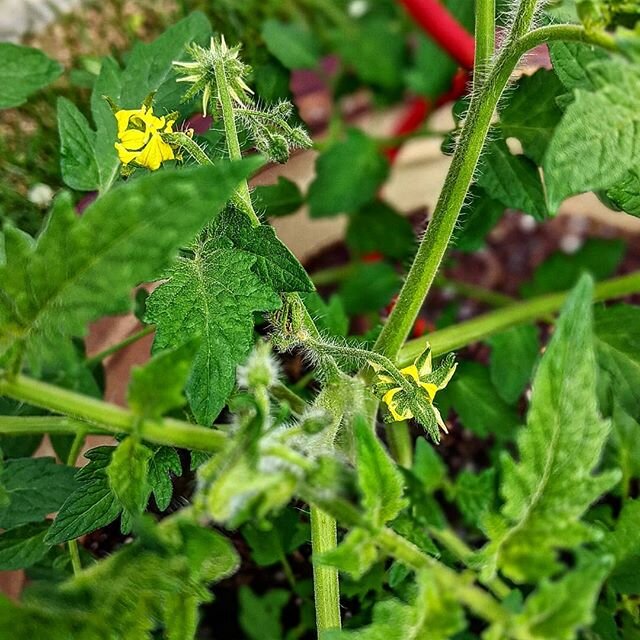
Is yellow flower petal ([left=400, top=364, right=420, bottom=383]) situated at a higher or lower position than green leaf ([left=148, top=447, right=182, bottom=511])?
higher

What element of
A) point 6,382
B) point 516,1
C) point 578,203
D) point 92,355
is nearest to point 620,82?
point 516,1

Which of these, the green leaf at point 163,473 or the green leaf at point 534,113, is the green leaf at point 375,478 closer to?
the green leaf at point 163,473

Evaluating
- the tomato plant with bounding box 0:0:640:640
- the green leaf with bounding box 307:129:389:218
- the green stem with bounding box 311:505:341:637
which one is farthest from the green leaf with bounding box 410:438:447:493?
the green leaf with bounding box 307:129:389:218

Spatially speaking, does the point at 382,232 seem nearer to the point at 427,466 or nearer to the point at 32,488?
the point at 427,466

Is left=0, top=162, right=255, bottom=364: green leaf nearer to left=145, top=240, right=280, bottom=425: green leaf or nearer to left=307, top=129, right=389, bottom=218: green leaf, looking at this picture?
left=145, top=240, right=280, bottom=425: green leaf

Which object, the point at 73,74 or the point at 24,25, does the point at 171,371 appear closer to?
the point at 73,74

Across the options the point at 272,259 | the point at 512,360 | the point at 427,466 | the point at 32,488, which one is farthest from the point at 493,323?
the point at 32,488

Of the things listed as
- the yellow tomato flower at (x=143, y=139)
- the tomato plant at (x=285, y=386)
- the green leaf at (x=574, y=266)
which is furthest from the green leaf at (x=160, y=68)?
the green leaf at (x=574, y=266)
